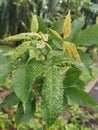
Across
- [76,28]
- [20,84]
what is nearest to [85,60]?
[76,28]

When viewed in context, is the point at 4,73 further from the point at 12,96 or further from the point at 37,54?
the point at 12,96

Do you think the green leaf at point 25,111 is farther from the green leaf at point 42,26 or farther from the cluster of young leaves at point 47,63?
the green leaf at point 42,26

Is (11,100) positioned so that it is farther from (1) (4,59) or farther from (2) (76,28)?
(2) (76,28)

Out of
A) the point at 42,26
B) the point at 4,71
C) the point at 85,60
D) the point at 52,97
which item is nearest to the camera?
the point at 52,97

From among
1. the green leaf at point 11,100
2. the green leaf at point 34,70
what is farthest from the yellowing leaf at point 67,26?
the green leaf at point 11,100

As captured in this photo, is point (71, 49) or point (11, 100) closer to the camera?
point (71, 49)

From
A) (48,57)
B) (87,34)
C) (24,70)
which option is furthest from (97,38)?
(24,70)

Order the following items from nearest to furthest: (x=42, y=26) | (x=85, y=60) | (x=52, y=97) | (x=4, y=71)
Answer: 1. (x=52, y=97)
2. (x=4, y=71)
3. (x=85, y=60)
4. (x=42, y=26)
